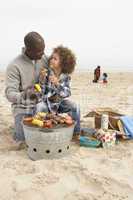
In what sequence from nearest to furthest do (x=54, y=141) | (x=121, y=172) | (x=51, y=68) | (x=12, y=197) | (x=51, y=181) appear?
(x=12, y=197)
(x=51, y=181)
(x=121, y=172)
(x=54, y=141)
(x=51, y=68)

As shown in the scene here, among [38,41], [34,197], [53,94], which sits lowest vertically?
[34,197]

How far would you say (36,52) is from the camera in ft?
15.0

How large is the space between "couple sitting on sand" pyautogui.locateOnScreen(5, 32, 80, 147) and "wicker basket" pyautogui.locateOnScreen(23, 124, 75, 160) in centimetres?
49

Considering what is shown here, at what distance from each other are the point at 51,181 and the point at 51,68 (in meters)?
1.60

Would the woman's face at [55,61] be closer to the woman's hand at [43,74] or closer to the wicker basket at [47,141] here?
the woman's hand at [43,74]

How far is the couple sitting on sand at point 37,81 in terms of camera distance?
4680mm

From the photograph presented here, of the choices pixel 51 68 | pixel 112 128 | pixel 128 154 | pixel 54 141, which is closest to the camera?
pixel 54 141

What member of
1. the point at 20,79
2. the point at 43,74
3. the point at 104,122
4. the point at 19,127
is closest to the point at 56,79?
the point at 43,74

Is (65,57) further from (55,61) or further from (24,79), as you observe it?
(24,79)

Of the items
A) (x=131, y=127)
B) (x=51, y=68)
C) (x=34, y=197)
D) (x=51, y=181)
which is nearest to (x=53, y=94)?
(x=51, y=68)

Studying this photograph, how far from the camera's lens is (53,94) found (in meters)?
4.88

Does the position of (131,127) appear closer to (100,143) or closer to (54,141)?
(100,143)

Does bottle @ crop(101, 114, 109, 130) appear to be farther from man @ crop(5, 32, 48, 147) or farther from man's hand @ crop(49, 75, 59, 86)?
man @ crop(5, 32, 48, 147)

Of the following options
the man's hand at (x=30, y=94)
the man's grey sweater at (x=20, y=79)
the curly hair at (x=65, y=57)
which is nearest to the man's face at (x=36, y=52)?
the man's grey sweater at (x=20, y=79)
